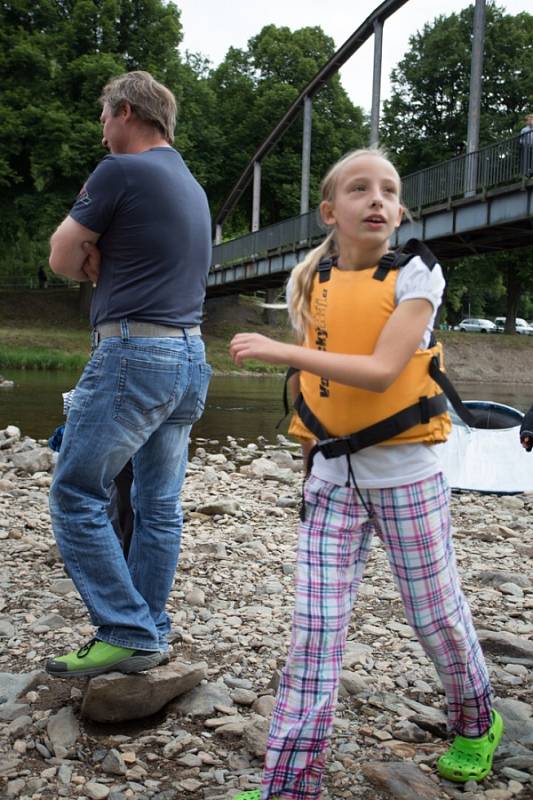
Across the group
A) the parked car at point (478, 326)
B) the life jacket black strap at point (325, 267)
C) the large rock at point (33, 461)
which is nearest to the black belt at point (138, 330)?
the life jacket black strap at point (325, 267)

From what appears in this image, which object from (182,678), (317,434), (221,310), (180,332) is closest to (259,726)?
(182,678)

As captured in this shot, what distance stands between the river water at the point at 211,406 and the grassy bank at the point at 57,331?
1500 millimetres

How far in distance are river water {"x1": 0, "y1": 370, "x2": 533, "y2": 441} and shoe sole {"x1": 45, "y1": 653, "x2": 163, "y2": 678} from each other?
10368mm

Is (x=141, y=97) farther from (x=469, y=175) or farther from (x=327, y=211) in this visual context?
(x=469, y=175)

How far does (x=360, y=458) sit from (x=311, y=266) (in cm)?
60

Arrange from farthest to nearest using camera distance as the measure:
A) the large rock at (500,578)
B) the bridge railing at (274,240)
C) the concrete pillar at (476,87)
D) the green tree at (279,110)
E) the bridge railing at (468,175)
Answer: the green tree at (279,110)
the bridge railing at (274,240)
the concrete pillar at (476,87)
the bridge railing at (468,175)
the large rock at (500,578)

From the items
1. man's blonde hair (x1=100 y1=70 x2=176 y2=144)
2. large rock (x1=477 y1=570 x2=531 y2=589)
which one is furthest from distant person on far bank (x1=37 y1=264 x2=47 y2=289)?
man's blonde hair (x1=100 y1=70 x2=176 y2=144)

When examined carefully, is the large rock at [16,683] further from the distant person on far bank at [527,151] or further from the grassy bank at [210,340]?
the grassy bank at [210,340]

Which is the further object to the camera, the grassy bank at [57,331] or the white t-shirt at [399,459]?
the grassy bank at [57,331]

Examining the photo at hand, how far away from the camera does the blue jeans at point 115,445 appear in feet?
9.51

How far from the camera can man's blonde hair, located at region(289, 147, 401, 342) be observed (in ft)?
8.23

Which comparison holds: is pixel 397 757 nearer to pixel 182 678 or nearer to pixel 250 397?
pixel 182 678

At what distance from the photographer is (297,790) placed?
223 centimetres

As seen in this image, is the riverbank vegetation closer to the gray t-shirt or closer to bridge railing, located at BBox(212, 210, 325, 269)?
bridge railing, located at BBox(212, 210, 325, 269)
